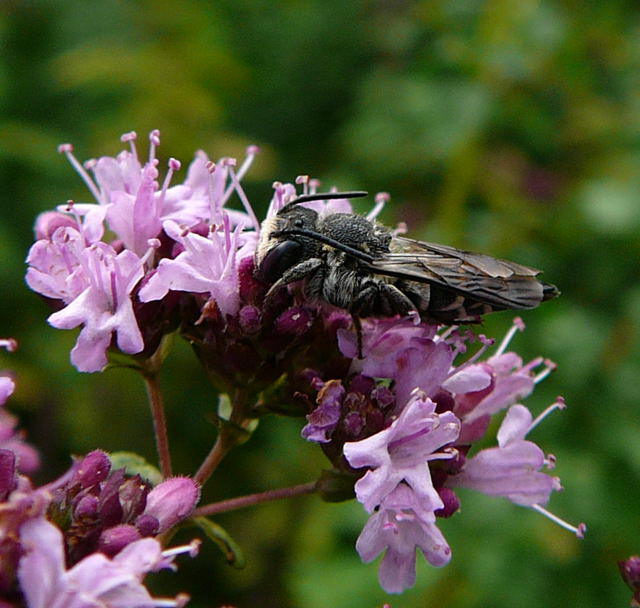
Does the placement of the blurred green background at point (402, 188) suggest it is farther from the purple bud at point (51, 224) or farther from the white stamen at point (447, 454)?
the purple bud at point (51, 224)

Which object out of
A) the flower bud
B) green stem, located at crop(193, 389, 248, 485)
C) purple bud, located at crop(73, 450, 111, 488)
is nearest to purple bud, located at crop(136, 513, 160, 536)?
purple bud, located at crop(73, 450, 111, 488)

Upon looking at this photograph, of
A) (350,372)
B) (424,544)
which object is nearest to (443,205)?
(350,372)

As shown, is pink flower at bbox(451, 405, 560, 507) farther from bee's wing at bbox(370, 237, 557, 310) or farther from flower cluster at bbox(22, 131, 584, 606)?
bee's wing at bbox(370, 237, 557, 310)

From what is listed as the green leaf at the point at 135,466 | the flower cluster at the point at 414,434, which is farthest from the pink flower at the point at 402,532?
the green leaf at the point at 135,466

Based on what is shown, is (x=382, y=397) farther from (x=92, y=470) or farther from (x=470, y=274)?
(x=92, y=470)

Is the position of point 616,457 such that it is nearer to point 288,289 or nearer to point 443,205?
point 443,205

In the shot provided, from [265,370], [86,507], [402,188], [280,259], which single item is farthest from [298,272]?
[402,188]
